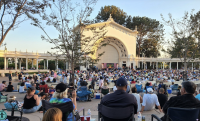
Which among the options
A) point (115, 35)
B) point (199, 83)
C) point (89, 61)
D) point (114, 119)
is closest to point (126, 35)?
point (115, 35)

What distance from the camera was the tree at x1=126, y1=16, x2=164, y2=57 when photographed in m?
49.2

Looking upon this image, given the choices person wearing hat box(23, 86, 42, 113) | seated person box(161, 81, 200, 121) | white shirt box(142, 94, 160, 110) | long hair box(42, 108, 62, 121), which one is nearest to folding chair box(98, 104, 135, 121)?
seated person box(161, 81, 200, 121)

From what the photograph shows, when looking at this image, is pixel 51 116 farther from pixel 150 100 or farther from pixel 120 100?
pixel 150 100

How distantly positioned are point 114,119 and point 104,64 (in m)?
45.2

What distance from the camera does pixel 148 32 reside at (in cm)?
5044

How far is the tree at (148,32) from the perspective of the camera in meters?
49.2

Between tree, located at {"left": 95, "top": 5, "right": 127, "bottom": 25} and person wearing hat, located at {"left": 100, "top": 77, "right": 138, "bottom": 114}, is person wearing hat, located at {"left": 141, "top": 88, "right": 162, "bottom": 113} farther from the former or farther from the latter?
tree, located at {"left": 95, "top": 5, "right": 127, "bottom": 25}

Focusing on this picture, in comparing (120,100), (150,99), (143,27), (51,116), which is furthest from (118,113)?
(143,27)

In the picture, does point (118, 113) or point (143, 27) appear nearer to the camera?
point (118, 113)

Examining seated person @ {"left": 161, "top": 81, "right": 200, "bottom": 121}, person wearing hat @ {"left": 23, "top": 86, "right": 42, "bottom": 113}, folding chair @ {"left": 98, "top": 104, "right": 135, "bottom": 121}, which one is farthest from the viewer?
person wearing hat @ {"left": 23, "top": 86, "right": 42, "bottom": 113}

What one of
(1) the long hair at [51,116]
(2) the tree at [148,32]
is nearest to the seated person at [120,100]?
(1) the long hair at [51,116]

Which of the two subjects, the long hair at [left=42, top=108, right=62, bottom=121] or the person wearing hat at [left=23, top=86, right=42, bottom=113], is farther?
the person wearing hat at [left=23, top=86, right=42, bottom=113]

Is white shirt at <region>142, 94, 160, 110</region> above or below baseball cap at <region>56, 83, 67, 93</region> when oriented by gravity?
below

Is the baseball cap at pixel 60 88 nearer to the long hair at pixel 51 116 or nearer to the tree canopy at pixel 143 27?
the long hair at pixel 51 116
